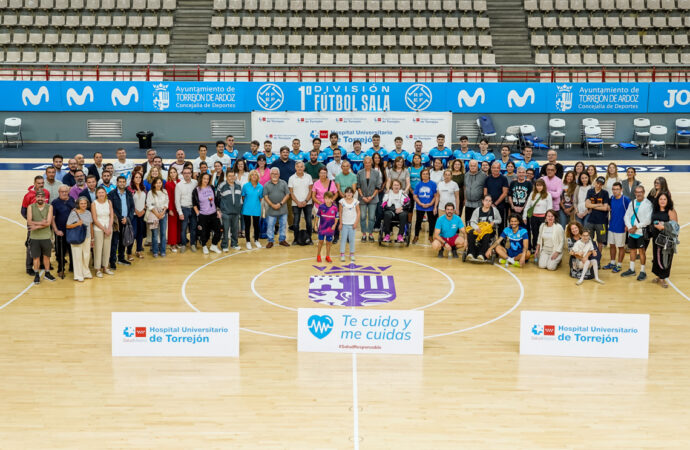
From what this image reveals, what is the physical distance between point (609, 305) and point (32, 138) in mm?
23022

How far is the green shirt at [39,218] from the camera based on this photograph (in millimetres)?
13367

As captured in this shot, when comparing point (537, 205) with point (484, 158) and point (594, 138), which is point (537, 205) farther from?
point (594, 138)

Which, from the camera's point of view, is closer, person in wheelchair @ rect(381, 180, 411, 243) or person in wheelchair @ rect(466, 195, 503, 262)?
person in wheelchair @ rect(466, 195, 503, 262)

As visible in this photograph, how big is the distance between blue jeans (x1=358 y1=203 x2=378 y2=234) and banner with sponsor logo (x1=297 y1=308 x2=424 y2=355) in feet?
20.0

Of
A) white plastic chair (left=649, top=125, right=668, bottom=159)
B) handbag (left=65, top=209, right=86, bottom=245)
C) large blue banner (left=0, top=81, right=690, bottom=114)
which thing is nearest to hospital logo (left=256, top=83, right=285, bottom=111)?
large blue banner (left=0, top=81, right=690, bottom=114)

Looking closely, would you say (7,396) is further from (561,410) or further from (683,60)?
(683,60)

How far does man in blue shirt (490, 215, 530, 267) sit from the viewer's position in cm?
1496

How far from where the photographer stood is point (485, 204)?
1520 centimetres

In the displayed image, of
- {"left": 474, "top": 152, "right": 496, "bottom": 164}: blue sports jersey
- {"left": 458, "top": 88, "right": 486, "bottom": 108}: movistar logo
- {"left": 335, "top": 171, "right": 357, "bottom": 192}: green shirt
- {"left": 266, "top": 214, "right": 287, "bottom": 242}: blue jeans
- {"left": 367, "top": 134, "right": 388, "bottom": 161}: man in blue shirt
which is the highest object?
{"left": 458, "top": 88, "right": 486, "bottom": 108}: movistar logo

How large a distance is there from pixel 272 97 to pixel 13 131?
10029mm

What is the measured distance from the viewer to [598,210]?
1474cm

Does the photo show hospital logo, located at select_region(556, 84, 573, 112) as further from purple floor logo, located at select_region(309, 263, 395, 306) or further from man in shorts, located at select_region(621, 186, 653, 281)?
purple floor logo, located at select_region(309, 263, 395, 306)

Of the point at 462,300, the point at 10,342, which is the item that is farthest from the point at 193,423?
the point at 462,300

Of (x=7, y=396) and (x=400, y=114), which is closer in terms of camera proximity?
(x=7, y=396)
